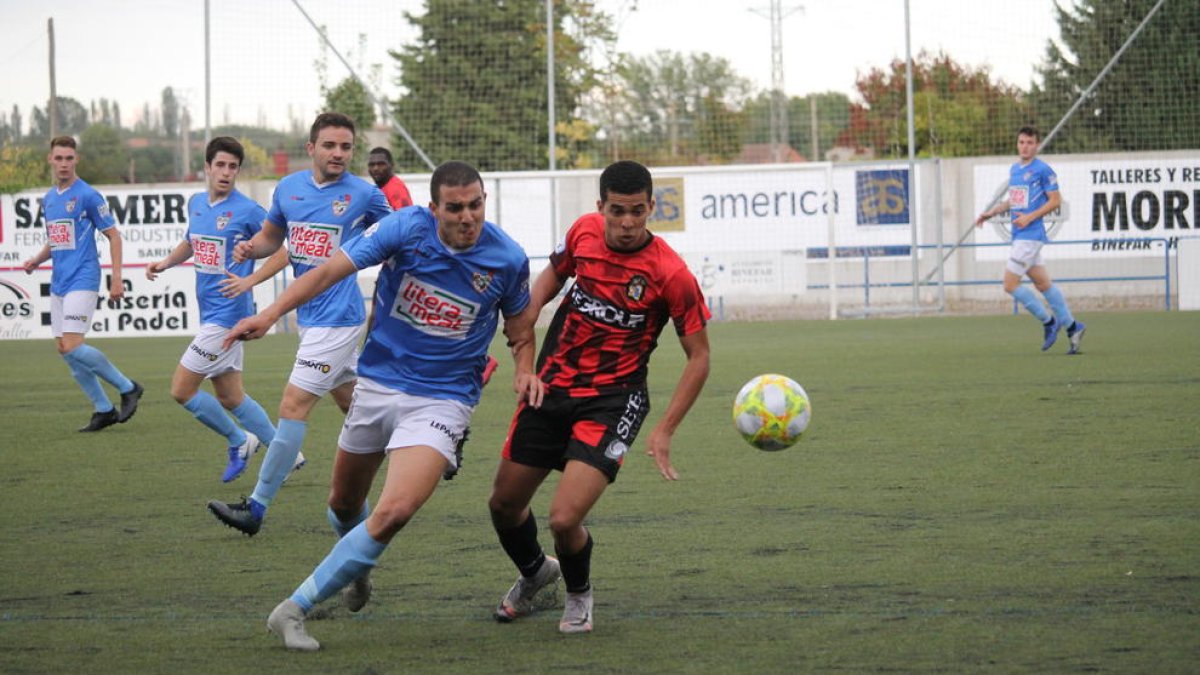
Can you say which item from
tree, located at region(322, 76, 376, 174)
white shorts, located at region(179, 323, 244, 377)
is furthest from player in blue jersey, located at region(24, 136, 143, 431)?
tree, located at region(322, 76, 376, 174)

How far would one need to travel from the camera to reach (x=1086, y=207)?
27078 mm

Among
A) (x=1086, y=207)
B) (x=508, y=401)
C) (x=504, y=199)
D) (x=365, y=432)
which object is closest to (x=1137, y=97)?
(x=1086, y=207)

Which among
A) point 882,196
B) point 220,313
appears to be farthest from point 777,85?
point 220,313

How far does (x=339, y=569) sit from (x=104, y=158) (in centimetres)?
3782

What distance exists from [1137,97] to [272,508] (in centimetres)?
2294

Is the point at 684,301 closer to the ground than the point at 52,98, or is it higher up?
closer to the ground

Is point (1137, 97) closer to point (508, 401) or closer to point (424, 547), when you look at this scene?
point (508, 401)

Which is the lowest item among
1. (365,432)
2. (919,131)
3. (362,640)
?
(362,640)

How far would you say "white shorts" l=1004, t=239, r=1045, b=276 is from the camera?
1716 centimetres

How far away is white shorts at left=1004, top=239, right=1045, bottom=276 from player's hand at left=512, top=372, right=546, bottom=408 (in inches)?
500

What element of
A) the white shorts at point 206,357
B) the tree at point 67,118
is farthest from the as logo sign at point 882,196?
the white shorts at point 206,357

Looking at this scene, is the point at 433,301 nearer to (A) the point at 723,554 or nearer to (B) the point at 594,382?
(B) the point at 594,382

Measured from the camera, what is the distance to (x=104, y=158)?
40281mm

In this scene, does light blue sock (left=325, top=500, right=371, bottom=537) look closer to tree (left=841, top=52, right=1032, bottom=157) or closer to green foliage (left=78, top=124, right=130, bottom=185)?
tree (left=841, top=52, right=1032, bottom=157)
